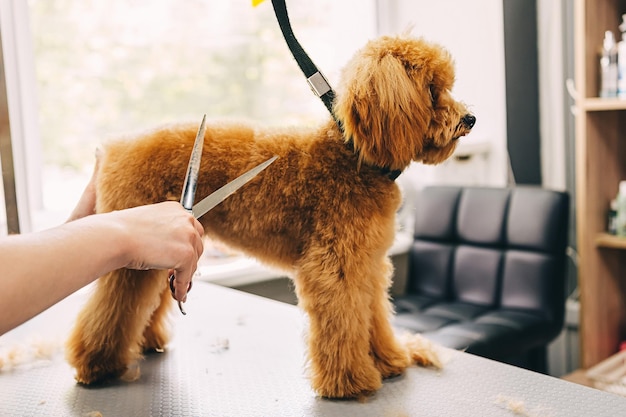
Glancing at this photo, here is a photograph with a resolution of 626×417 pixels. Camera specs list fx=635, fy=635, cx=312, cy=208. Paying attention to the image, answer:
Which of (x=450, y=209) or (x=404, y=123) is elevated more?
(x=404, y=123)

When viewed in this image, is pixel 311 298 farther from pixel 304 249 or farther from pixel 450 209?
pixel 450 209

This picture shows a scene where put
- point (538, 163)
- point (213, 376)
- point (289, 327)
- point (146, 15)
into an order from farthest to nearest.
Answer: point (538, 163) < point (146, 15) < point (289, 327) < point (213, 376)

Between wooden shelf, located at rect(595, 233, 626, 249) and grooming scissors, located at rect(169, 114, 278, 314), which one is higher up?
grooming scissors, located at rect(169, 114, 278, 314)

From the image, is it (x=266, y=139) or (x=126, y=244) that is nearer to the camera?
(x=126, y=244)

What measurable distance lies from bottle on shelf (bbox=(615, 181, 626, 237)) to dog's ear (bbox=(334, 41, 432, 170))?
54.7 inches

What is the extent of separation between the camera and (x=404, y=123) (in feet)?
2.94

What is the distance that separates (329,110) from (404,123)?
0.39 feet

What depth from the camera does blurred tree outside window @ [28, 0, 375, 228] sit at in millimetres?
2066

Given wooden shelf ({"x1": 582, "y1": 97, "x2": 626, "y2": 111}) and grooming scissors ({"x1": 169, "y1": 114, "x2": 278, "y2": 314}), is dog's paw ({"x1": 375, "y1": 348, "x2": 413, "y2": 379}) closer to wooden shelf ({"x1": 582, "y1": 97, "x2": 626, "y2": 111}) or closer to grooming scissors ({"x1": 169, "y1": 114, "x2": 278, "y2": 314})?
grooming scissors ({"x1": 169, "y1": 114, "x2": 278, "y2": 314})

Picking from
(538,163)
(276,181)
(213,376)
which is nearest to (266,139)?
(276,181)

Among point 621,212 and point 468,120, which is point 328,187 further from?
point 621,212

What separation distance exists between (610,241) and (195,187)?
162 cm

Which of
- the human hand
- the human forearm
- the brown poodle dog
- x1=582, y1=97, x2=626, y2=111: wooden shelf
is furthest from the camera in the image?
x1=582, y1=97, x2=626, y2=111: wooden shelf

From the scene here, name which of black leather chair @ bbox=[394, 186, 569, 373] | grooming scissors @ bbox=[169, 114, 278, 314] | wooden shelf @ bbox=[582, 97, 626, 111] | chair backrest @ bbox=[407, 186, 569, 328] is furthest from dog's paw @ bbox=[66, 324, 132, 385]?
wooden shelf @ bbox=[582, 97, 626, 111]
